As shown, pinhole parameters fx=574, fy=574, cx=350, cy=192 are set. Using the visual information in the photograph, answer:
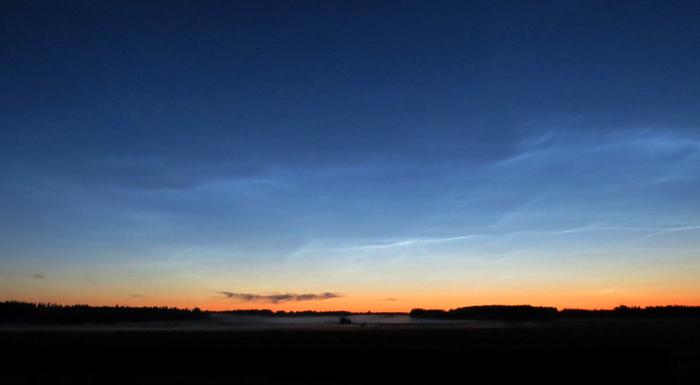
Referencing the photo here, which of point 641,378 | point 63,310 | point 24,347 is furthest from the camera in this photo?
point 63,310

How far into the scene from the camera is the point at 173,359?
24188 millimetres

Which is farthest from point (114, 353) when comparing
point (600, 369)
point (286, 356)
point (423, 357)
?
point (600, 369)

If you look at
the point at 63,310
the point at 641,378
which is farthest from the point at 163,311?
the point at 641,378

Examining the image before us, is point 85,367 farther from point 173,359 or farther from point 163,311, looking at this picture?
point 163,311

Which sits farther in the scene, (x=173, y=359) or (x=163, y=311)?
(x=163, y=311)

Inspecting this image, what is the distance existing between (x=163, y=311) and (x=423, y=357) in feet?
458

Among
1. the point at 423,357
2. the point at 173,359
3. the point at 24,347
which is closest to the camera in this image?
the point at 423,357

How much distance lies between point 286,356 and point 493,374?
27.1 ft

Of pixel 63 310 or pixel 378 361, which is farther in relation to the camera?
pixel 63 310

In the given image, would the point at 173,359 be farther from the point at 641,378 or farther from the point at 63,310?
the point at 63,310

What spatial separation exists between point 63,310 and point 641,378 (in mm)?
141371

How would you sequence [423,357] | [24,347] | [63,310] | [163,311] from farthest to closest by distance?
[163,311] < [63,310] < [24,347] < [423,357]

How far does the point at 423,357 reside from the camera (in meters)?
22.7

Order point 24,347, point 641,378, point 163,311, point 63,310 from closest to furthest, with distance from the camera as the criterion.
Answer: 1. point 641,378
2. point 24,347
3. point 63,310
4. point 163,311
